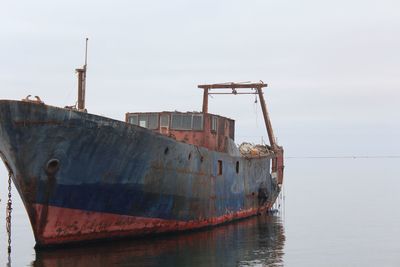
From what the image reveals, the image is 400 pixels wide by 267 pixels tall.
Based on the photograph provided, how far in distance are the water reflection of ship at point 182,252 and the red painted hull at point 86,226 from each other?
0.34 m

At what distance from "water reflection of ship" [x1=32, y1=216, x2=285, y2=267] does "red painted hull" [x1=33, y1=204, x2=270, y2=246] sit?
34cm

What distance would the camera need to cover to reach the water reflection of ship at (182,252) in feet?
63.2

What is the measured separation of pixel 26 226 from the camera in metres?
30.5

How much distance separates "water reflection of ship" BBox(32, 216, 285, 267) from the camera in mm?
19266

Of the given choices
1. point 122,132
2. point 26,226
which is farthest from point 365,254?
Answer: point 26,226

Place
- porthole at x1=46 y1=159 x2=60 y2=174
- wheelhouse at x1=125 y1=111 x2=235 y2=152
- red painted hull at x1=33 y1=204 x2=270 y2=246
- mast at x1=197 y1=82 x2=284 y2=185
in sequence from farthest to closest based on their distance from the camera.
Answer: mast at x1=197 y1=82 x2=284 y2=185 → wheelhouse at x1=125 y1=111 x2=235 y2=152 → red painted hull at x1=33 y1=204 x2=270 y2=246 → porthole at x1=46 y1=159 x2=60 y2=174

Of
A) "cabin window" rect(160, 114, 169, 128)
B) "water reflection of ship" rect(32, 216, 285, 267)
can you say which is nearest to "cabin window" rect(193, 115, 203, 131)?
"cabin window" rect(160, 114, 169, 128)

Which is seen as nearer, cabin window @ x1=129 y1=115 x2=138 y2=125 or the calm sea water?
the calm sea water

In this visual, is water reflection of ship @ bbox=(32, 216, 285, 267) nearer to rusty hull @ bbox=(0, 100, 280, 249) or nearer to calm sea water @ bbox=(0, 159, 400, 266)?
calm sea water @ bbox=(0, 159, 400, 266)

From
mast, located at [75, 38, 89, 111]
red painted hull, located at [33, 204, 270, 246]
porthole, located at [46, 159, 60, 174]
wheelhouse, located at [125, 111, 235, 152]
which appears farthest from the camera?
wheelhouse, located at [125, 111, 235, 152]

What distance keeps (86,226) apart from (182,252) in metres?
3.58

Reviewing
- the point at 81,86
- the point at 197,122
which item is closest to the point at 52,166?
the point at 81,86

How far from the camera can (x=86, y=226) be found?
20.5 meters

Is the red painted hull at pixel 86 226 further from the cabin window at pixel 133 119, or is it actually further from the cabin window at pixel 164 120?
the cabin window at pixel 133 119
